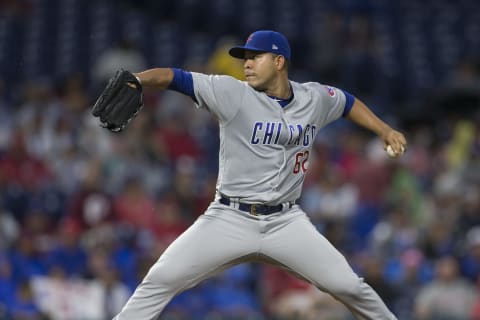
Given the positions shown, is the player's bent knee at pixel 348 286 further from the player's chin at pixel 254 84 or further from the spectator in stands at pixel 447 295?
the spectator in stands at pixel 447 295

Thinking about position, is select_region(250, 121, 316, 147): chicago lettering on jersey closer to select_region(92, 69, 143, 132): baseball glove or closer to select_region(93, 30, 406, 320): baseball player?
select_region(93, 30, 406, 320): baseball player

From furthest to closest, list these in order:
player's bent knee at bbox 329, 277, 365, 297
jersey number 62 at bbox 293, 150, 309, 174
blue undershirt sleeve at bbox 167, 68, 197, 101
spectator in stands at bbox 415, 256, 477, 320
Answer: spectator in stands at bbox 415, 256, 477, 320
jersey number 62 at bbox 293, 150, 309, 174
player's bent knee at bbox 329, 277, 365, 297
blue undershirt sleeve at bbox 167, 68, 197, 101

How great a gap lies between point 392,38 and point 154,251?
20.2ft

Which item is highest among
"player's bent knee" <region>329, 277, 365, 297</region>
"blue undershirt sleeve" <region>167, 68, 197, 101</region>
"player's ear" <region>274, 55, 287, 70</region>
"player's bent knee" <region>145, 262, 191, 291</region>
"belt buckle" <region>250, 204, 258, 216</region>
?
"player's ear" <region>274, 55, 287, 70</region>

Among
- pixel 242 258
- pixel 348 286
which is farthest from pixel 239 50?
pixel 348 286

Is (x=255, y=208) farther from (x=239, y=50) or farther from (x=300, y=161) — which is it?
(x=239, y=50)

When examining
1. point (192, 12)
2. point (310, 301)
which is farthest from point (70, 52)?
point (310, 301)

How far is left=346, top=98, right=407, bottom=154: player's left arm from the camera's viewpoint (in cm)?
630

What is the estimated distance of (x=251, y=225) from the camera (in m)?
6.12

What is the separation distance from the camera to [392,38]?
14.8 metres

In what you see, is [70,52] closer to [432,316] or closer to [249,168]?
[432,316]

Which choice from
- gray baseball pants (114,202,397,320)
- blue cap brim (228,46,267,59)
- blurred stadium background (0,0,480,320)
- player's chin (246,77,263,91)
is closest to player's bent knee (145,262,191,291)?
gray baseball pants (114,202,397,320)

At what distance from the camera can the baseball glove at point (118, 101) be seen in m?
5.68

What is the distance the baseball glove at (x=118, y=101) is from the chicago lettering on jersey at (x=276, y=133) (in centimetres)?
75
